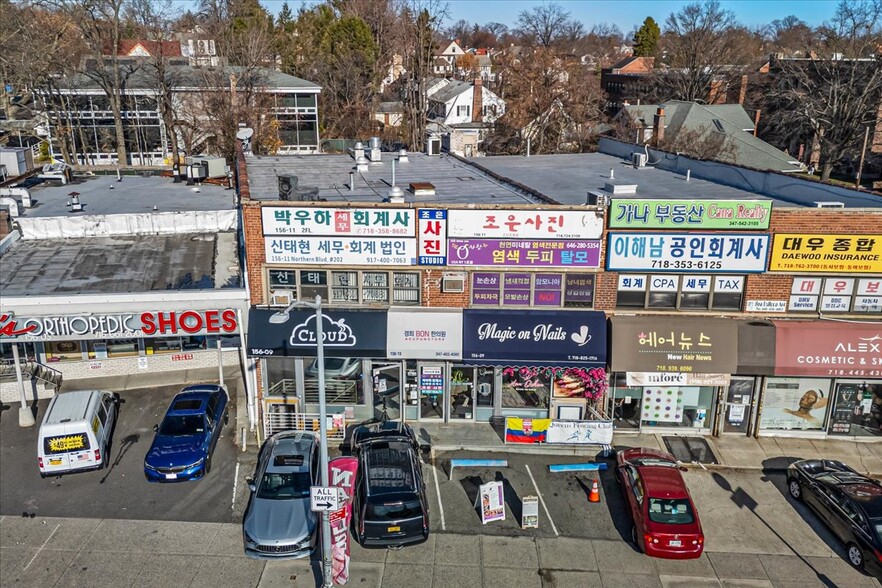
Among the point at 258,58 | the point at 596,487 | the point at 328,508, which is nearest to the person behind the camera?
the point at 328,508

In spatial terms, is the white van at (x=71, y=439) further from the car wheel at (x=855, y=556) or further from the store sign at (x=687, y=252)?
the car wheel at (x=855, y=556)

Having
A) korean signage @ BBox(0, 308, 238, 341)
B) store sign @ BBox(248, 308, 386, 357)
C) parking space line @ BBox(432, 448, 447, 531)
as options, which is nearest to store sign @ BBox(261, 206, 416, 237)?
store sign @ BBox(248, 308, 386, 357)

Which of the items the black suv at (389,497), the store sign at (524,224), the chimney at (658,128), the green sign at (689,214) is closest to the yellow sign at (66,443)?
the black suv at (389,497)

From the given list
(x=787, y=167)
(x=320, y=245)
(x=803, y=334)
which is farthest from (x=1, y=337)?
(x=787, y=167)

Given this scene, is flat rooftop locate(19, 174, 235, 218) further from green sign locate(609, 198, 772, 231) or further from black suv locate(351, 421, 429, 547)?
green sign locate(609, 198, 772, 231)

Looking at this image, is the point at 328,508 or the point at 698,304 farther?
the point at 698,304

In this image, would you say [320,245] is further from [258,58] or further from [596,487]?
[258,58]

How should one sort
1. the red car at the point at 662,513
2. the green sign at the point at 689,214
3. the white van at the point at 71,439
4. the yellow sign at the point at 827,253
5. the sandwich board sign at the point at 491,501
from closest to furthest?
the red car at the point at 662,513 → the sandwich board sign at the point at 491,501 → the white van at the point at 71,439 → the green sign at the point at 689,214 → the yellow sign at the point at 827,253

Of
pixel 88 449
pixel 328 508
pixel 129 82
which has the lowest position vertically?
pixel 88 449
